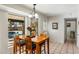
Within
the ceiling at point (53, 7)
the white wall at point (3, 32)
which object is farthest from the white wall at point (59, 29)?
the white wall at point (3, 32)

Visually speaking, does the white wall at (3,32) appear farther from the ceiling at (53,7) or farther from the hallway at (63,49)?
the hallway at (63,49)

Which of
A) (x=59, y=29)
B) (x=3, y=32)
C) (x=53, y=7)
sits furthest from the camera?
(x=59, y=29)

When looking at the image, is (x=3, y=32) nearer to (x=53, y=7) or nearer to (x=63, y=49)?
(x=53, y=7)

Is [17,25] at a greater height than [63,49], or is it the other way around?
[17,25]

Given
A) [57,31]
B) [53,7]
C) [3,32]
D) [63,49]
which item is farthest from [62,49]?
[3,32]

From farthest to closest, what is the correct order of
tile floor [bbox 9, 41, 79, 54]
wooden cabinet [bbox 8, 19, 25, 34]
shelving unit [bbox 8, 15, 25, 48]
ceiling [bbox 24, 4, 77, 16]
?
1. wooden cabinet [bbox 8, 19, 25, 34]
2. shelving unit [bbox 8, 15, 25, 48]
3. tile floor [bbox 9, 41, 79, 54]
4. ceiling [bbox 24, 4, 77, 16]

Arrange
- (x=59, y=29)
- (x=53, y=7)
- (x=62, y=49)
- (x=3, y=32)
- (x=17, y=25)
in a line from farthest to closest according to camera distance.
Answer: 1. (x=59, y=29)
2. (x=17, y=25)
3. (x=62, y=49)
4. (x=53, y=7)
5. (x=3, y=32)

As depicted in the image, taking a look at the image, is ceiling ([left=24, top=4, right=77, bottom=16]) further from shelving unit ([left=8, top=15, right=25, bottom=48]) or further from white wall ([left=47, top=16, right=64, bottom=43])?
white wall ([left=47, top=16, right=64, bottom=43])

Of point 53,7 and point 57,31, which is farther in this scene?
point 57,31

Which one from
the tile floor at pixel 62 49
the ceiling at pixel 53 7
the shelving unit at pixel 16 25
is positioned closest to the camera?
the ceiling at pixel 53 7

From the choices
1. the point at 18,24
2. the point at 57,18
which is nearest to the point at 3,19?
the point at 18,24

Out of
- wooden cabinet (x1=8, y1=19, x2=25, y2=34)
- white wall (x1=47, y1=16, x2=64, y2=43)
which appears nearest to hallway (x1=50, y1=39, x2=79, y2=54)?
white wall (x1=47, y1=16, x2=64, y2=43)

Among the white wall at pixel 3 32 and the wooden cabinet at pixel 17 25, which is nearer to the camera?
the white wall at pixel 3 32

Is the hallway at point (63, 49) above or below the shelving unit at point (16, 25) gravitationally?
below
